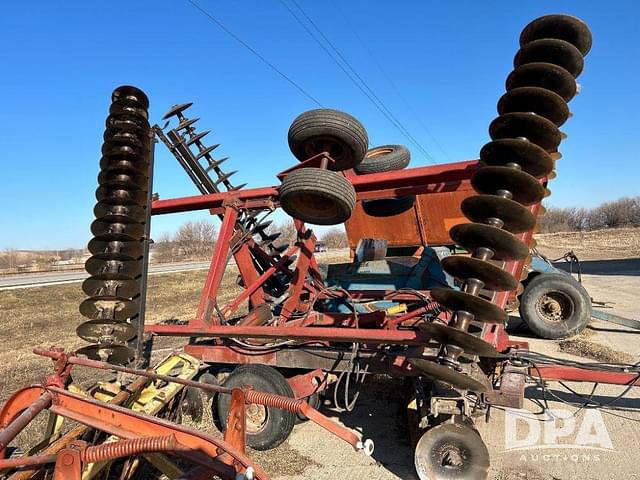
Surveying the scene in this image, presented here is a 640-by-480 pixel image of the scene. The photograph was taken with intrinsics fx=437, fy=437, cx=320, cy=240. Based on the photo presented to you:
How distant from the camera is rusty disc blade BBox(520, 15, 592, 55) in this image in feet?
9.34

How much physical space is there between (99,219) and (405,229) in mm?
5906

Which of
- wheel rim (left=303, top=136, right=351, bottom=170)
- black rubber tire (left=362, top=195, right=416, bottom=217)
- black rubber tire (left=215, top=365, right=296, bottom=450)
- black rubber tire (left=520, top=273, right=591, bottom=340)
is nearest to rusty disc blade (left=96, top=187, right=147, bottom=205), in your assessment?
wheel rim (left=303, top=136, right=351, bottom=170)

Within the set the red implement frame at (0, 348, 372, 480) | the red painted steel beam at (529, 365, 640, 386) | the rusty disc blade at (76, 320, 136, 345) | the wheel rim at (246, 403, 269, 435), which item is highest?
the rusty disc blade at (76, 320, 136, 345)

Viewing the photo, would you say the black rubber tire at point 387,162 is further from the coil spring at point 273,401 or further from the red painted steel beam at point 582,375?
the coil spring at point 273,401

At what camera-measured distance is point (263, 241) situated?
22.0 ft

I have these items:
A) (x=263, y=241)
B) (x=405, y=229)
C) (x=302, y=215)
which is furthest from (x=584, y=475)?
(x=405, y=229)

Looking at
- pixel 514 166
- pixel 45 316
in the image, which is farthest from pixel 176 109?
pixel 45 316

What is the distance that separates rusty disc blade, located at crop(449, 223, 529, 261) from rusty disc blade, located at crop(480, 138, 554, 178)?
1.58 feet

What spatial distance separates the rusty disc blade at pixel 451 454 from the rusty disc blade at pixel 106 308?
2.91 metres

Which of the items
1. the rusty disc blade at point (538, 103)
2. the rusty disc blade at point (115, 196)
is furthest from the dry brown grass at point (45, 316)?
the rusty disc blade at point (538, 103)

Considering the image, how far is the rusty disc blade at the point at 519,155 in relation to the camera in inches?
107

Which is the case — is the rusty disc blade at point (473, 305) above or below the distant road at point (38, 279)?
above

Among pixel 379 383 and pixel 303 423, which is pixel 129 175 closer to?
pixel 303 423

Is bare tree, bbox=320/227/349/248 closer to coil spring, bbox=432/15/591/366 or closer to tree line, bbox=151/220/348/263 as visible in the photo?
tree line, bbox=151/220/348/263
